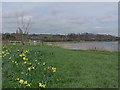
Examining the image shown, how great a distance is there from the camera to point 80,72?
4465 mm

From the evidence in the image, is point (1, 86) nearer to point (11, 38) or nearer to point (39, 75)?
point (39, 75)

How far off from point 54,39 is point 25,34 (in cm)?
2538

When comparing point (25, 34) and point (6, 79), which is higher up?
point (25, 34)

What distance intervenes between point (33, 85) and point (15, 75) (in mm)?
780

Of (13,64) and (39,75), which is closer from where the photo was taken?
(39,75)

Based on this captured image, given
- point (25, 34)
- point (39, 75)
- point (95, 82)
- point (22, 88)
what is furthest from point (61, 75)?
point (25, 34)

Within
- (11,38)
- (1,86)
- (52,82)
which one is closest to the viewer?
(1,86)

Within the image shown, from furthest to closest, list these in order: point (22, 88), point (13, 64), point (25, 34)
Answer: point (25, 34), point (13, 64), point (22, 88)

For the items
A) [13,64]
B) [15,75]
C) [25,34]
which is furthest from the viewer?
[25,34]

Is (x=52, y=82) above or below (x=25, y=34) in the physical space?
below

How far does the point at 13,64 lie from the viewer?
4.77m

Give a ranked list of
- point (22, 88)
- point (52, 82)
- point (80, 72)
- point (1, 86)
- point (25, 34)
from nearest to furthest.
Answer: point (22, 88) < point (1, 86) < point (52, 82) < point (80, 72) < point (25, 34)

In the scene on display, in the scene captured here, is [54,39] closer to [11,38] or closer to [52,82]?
[11,38]

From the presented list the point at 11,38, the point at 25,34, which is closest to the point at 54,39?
the point at 11,38
